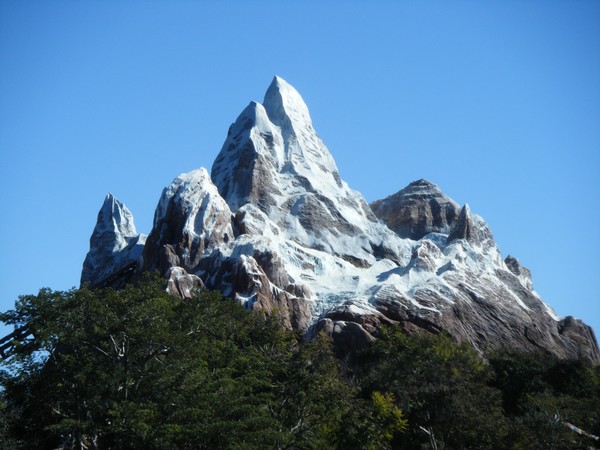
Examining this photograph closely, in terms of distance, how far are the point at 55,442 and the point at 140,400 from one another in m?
8.94

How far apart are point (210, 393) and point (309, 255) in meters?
42.2

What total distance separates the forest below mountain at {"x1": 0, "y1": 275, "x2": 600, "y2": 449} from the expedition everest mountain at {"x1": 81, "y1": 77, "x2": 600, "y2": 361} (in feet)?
53.4

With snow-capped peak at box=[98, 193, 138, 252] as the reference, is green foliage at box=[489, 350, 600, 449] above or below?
below

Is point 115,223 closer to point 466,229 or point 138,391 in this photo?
point 466,229

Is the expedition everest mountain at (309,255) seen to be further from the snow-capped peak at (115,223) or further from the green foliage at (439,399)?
the green foliage at (439,399)

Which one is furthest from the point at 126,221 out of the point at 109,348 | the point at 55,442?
the point at 109,348

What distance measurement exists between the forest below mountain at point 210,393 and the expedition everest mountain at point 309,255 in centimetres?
1628

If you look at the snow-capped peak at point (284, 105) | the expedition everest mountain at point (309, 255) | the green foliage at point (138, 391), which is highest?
the snow-capped peak at point (284, 105)

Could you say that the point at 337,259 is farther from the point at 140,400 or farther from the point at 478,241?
the point at 140,400

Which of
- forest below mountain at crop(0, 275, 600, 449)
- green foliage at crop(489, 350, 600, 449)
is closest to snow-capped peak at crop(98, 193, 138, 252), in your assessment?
green foliage at crop(489, 350, 600, 449)

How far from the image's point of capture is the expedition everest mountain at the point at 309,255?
64875 millimetres

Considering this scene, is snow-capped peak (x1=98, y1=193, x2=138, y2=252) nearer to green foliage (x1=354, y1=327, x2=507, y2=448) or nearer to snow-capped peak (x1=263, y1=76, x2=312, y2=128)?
snow-capped peak (x1=263, y1=76, x2=312, y2=128)

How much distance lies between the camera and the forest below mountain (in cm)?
3231

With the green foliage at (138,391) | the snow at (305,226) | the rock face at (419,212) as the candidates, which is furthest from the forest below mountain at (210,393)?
the rock face at (419,212)
